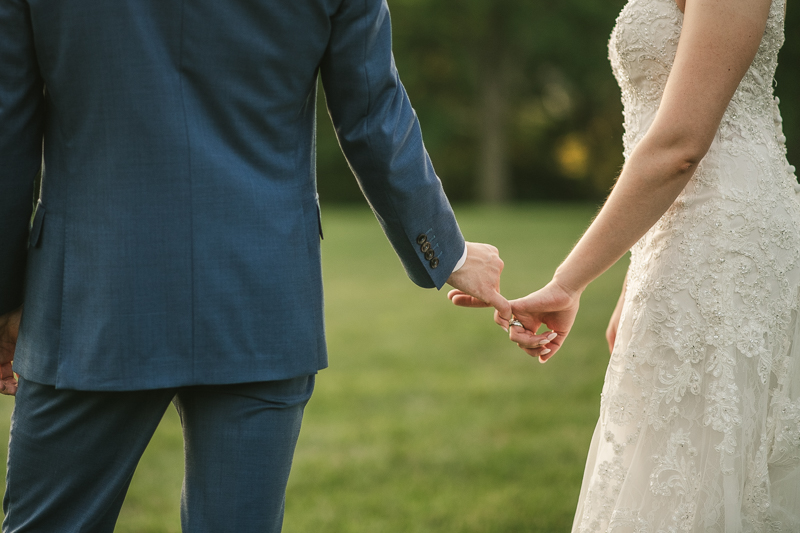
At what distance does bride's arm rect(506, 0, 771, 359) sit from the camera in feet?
6.31

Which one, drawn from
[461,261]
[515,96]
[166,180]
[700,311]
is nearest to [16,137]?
[166,180]

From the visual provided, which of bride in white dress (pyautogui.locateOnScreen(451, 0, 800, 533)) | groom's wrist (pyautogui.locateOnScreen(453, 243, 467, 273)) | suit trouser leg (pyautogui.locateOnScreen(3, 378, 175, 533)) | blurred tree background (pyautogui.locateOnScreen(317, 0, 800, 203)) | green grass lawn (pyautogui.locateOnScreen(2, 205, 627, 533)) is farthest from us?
blurred tree background (pyautogui.locateOnScreen(317, 0, 800, 203))

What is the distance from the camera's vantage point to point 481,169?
97.3 ft

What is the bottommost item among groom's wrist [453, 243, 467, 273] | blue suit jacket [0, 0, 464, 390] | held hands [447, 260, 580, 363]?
held hands [447, 260, 580, 363]

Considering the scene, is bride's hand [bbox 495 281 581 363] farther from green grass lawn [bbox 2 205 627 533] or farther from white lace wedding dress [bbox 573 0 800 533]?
green grass lawn [bbox 2 205 627 533]

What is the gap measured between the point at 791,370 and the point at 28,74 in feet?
6.64

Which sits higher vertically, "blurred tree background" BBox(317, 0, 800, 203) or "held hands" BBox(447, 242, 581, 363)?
"held hands" BBox(447, 242, 581, 363)

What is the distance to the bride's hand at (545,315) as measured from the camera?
240 centimetres

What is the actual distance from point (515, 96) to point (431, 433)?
1145 inches

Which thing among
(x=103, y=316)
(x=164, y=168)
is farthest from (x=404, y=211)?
(x=103, y=316)

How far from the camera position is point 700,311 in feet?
6.97

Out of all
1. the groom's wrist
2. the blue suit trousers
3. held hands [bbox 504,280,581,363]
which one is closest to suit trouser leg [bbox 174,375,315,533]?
the blue suit trousers

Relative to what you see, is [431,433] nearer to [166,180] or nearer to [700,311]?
[700,311]

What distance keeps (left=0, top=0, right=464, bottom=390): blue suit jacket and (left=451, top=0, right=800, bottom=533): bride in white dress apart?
0.81 metres
